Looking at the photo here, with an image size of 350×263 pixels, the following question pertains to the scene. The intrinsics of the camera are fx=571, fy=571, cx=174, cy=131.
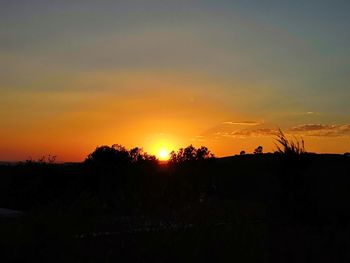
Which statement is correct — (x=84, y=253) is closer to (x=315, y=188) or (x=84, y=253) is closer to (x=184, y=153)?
(x=315, y=188)

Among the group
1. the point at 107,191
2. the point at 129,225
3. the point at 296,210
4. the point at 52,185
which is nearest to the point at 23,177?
the point at 52,185

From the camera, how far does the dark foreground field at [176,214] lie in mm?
10789

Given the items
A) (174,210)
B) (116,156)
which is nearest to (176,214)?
(174,210)

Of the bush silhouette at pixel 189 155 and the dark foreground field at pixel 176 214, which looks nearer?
the dark foreground field at pixel 176 214

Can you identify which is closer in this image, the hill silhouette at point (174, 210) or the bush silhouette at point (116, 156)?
the hill silhouette at point (174, 210)

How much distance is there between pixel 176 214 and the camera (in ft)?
65.4

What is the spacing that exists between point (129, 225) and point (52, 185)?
37.4 feet

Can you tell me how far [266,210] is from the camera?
20594 mm

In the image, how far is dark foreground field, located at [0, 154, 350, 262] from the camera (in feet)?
35.4

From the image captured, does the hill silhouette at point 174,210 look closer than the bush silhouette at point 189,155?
Yes

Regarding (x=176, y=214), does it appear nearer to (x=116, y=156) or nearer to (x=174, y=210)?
(x=174, y=210)

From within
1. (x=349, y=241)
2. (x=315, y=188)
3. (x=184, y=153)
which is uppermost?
(x=184, y=153)

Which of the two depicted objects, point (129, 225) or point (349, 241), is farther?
point (129, 225)

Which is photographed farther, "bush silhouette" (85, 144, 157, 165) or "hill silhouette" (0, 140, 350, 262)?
"bush silhouette" (85, 144, 157, 165)
